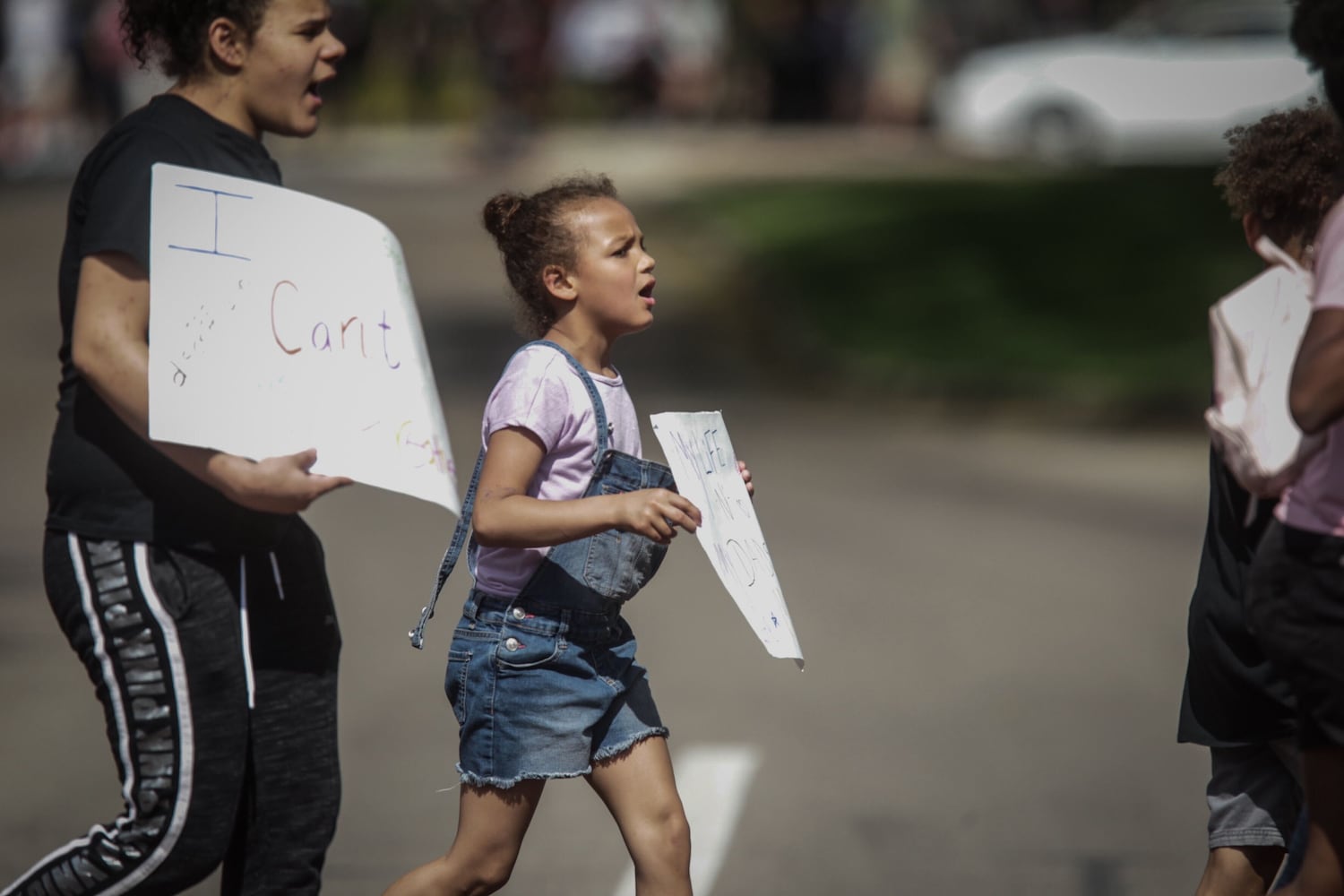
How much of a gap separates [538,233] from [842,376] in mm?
9778

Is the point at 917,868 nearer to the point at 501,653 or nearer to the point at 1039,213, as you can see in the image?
the point at 501,653

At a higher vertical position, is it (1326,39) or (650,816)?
(1326,39)

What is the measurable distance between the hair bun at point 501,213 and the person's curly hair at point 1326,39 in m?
1.45

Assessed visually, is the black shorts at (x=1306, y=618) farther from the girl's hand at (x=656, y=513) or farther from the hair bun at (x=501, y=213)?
the hair bun at (x=501, y=213)

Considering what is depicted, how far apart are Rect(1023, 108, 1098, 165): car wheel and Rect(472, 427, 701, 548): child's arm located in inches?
883

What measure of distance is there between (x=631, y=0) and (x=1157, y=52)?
942 cm

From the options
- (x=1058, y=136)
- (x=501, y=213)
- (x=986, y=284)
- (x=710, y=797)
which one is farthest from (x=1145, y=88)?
(x=501, y=213)

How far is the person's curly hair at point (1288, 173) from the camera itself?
3256 millimetres

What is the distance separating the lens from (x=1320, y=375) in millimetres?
2797

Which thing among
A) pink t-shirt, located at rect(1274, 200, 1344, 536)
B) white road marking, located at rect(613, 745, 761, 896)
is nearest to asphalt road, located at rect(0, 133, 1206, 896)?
white road marking, located at rect(613, 745, 761, 896)

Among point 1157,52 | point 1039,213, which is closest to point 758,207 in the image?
point 1039,213

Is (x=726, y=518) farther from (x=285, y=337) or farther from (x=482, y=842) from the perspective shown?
(x=285, y=337)

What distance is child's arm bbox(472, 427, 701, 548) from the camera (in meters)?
3.29

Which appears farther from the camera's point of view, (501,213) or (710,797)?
(710,797)
